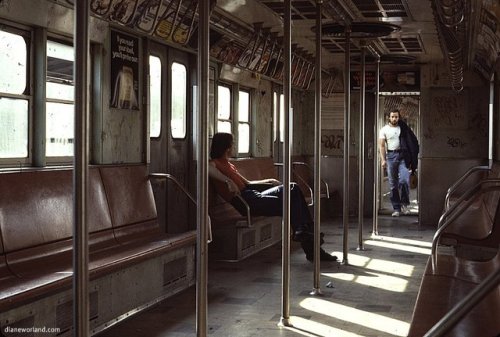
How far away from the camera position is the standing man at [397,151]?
1260cm

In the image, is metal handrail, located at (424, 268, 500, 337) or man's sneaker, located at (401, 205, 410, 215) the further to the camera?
man's sneaker, located at (401, 205, 410, 215)

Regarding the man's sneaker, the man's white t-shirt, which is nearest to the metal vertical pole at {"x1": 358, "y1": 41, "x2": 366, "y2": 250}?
the man's white t-shirt

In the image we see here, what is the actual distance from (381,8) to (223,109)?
8.24 ft

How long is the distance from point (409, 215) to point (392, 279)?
20.7 ft

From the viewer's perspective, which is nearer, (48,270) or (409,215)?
(48,270)

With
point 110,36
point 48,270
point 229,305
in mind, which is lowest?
point 229,305

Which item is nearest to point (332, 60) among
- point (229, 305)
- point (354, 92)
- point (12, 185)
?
point (354, 92)

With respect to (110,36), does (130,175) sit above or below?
below

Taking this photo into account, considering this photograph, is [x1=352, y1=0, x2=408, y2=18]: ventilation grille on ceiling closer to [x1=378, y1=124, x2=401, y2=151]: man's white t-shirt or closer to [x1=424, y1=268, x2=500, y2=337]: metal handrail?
[x1=378, y1=124, x2=401, y2=151]: man's white t-shirt

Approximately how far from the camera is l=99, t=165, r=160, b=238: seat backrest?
5.71 m

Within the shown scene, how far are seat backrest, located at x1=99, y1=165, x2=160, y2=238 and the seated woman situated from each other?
1348mm

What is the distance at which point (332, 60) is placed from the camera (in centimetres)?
1194

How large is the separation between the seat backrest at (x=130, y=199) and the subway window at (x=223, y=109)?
104 inches

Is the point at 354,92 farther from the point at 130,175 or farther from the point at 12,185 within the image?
the point at 12,185
